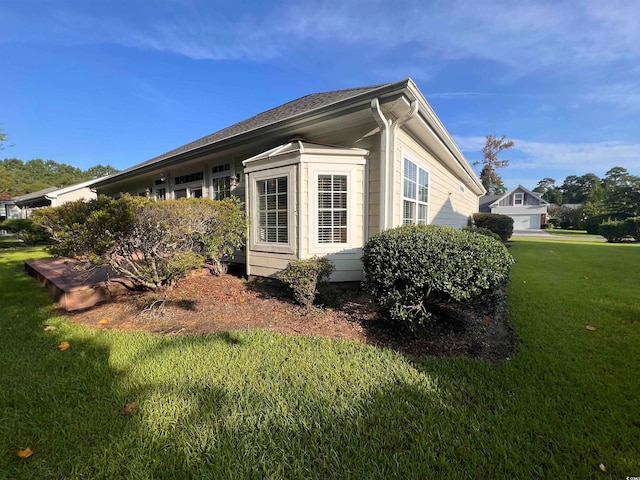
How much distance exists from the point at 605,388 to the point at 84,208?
21.0ft

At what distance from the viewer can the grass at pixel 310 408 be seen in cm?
168

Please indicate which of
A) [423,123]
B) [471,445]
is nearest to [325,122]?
[423,123]

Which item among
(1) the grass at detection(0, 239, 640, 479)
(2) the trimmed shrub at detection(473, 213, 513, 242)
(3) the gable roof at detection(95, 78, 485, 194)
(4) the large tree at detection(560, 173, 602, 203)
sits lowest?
(1) the grass at detection(0, 239, 640, 479)

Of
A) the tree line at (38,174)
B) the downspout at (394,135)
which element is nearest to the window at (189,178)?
the downspout at (394,135)

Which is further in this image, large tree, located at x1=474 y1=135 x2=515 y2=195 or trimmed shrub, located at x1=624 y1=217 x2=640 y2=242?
large tree, located at x1=474 y1=135 x2=515 y2=195

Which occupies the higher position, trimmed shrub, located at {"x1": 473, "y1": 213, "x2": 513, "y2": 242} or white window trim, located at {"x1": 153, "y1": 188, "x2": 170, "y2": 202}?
white window trim, located at {"x1": 153, "y1": 188, "x2": 170, "y2": 202}

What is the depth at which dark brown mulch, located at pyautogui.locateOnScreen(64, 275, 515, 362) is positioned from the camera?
10.7ft

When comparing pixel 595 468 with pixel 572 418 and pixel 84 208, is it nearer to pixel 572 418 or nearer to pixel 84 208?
pixel 572 418

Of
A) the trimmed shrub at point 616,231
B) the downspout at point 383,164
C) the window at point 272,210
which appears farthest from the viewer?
the trimmed shrub at point 616,231

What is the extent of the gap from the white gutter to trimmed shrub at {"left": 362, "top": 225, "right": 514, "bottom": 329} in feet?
4.43

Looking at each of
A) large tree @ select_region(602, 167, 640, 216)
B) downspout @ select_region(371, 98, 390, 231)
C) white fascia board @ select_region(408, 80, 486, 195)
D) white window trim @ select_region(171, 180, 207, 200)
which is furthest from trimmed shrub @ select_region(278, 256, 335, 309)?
large tree @ select_region(602, 167, 640, 216)

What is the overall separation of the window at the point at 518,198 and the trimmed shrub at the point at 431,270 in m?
43.8

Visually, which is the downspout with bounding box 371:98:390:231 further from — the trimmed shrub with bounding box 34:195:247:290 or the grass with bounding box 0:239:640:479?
the trimmed shrub with bounding box 34:195:247:290

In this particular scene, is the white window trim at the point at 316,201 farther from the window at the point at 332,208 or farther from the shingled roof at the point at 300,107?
the shingled roof at the point at 300,107
